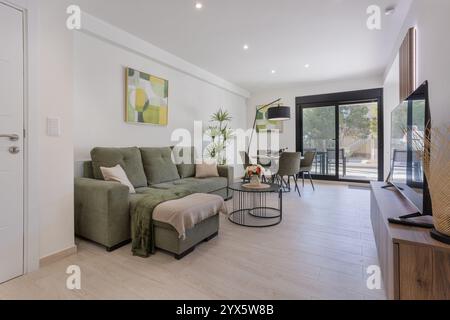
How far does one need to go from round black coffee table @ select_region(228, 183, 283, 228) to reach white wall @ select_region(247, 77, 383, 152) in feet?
8.40

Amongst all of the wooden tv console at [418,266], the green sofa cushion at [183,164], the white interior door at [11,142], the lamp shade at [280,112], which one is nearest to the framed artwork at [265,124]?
the lamp shade at [280,112]

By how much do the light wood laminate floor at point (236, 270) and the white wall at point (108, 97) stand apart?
141cm

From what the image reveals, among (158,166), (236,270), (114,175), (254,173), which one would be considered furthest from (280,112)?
(236,270)

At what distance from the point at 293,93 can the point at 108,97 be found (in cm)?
487

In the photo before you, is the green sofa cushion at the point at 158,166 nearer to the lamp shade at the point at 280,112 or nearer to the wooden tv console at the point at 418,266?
the lamp shade at the point at 280,112

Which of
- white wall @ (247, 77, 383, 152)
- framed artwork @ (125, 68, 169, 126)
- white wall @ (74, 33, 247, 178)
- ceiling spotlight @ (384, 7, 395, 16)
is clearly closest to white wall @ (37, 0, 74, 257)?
white wall @ (74, 33, 247, 178)

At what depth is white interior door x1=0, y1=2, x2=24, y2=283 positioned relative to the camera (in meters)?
1.68

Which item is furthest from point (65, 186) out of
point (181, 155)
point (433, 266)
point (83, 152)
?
point (433, 266)

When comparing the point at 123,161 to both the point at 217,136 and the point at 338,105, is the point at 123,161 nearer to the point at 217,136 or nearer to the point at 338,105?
the point at 217,136

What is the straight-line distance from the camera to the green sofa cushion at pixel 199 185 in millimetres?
3088

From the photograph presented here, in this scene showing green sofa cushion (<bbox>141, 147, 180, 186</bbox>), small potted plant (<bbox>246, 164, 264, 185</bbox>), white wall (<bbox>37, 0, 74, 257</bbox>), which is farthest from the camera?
green sofa cushion (<bbox>141, 147, 180, 186</bbox>)

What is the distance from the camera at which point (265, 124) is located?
22.1 ft

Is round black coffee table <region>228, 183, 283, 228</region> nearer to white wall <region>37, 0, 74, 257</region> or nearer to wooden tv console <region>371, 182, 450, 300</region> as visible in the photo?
wooden tv console <region>371, 182, 450, 300</region>

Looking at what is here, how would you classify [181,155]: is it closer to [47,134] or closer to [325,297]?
[47,134]
